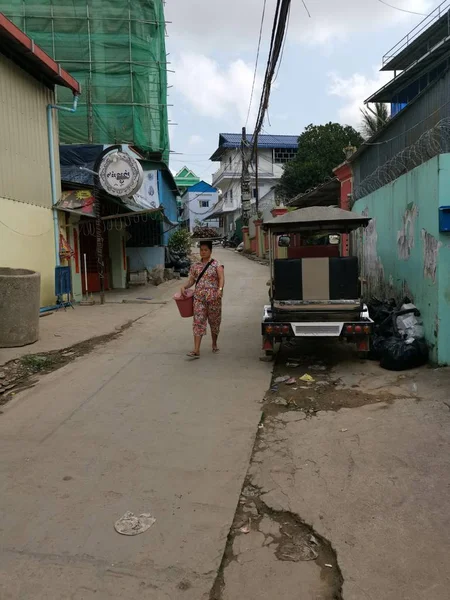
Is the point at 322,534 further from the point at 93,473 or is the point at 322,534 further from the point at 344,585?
the point at 93,473

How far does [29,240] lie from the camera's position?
1106cm

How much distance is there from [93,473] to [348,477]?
1.89 m

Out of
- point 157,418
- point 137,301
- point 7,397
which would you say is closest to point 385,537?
point 157,418

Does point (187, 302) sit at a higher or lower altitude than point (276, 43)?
lower

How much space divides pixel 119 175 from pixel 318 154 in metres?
19.9

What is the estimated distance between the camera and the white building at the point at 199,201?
63406 mm

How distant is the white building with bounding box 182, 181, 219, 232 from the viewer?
63.4m

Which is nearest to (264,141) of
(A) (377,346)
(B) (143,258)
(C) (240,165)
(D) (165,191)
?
(C) (240,165)

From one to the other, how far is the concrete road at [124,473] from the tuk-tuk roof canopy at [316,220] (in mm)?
1987

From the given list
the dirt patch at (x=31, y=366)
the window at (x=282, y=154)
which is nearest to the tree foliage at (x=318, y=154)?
the window at (x=282, y=154)

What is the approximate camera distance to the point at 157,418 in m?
4.99

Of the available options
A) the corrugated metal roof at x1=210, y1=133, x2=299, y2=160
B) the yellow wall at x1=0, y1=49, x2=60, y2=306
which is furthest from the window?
the yellow wall at x1=0, y1=49, x2=60, y2=306

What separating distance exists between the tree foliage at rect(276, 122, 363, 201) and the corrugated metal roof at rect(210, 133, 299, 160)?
1338cm

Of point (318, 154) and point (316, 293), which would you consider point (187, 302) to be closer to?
point (316, 293)
